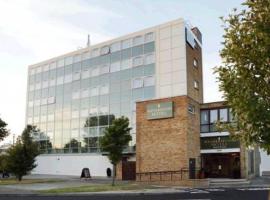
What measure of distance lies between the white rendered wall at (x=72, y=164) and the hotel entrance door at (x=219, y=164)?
12794mm

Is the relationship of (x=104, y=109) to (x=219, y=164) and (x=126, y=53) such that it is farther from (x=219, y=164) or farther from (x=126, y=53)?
(x=219, y=164)

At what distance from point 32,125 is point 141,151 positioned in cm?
2734

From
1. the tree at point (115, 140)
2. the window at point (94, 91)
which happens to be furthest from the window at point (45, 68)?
the tree at point (115, 140)

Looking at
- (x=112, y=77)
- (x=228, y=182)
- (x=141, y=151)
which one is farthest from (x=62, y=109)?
(x=228, y=182)

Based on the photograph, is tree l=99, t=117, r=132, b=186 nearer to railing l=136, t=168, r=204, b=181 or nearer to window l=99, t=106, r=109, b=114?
railing l=136, t=168, r=204, b=181

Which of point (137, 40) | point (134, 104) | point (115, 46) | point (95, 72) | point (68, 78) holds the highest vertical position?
point (137, 40)

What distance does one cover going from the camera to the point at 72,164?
52.2 meters

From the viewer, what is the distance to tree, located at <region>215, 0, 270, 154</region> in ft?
35.4

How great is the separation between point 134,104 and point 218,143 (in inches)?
494

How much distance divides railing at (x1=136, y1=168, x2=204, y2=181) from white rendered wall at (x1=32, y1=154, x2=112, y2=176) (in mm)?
13087

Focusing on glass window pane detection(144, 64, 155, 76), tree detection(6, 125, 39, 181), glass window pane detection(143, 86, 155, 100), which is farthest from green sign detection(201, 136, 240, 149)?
tree detection(6, 125, 39, 181)

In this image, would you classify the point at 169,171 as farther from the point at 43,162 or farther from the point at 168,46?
the point at 43,162

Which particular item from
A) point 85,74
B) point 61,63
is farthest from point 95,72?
point 61,63

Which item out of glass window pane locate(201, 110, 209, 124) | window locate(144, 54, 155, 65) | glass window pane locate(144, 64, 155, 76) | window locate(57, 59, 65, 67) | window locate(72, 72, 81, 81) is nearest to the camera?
glass window pane locate(201, 110, 209, 124)
